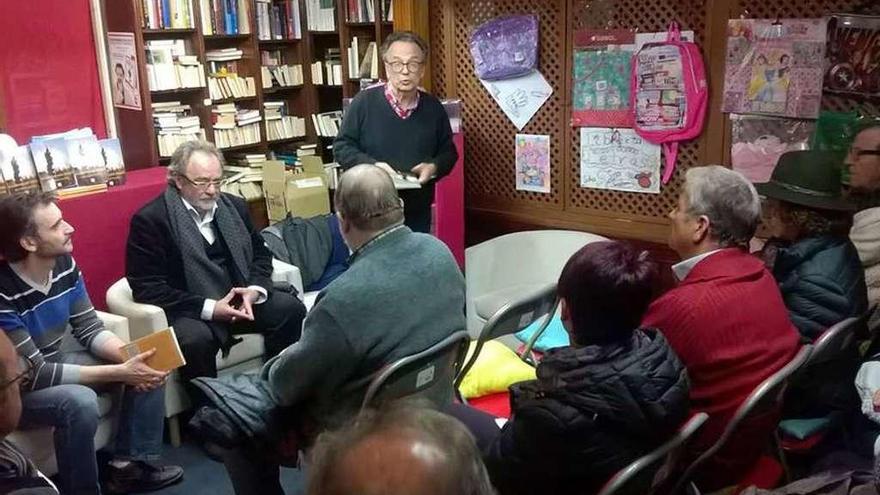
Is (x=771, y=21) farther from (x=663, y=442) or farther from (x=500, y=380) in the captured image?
(x=663, y=442)

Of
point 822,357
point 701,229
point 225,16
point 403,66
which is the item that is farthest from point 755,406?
point 225,16

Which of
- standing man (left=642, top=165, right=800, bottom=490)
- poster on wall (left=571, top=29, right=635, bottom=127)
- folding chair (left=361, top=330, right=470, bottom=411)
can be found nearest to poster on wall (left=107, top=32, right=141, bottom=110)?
poster on wall (left=571, top=29, right=635, bottom=127)

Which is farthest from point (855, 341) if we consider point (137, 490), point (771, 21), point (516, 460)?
point (137, 490)

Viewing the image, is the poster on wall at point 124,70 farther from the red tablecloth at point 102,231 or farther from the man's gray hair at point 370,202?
the man's gray hair at point 370,202

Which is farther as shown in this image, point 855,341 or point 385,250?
point 855,341

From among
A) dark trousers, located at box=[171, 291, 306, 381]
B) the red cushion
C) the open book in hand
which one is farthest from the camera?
the open book in hand

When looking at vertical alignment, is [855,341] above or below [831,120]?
below

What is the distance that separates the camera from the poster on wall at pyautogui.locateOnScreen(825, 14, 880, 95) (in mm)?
3086

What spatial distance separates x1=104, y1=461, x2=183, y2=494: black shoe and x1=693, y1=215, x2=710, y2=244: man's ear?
1.97m

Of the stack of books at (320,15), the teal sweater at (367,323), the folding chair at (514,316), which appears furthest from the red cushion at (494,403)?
the stack of books at (320,15)

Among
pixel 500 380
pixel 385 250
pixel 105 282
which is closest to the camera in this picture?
pixel 385 250

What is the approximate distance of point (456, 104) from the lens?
4254mm

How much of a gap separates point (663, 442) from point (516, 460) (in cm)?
30

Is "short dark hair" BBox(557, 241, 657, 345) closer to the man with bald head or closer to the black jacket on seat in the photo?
the black jacket on seat
